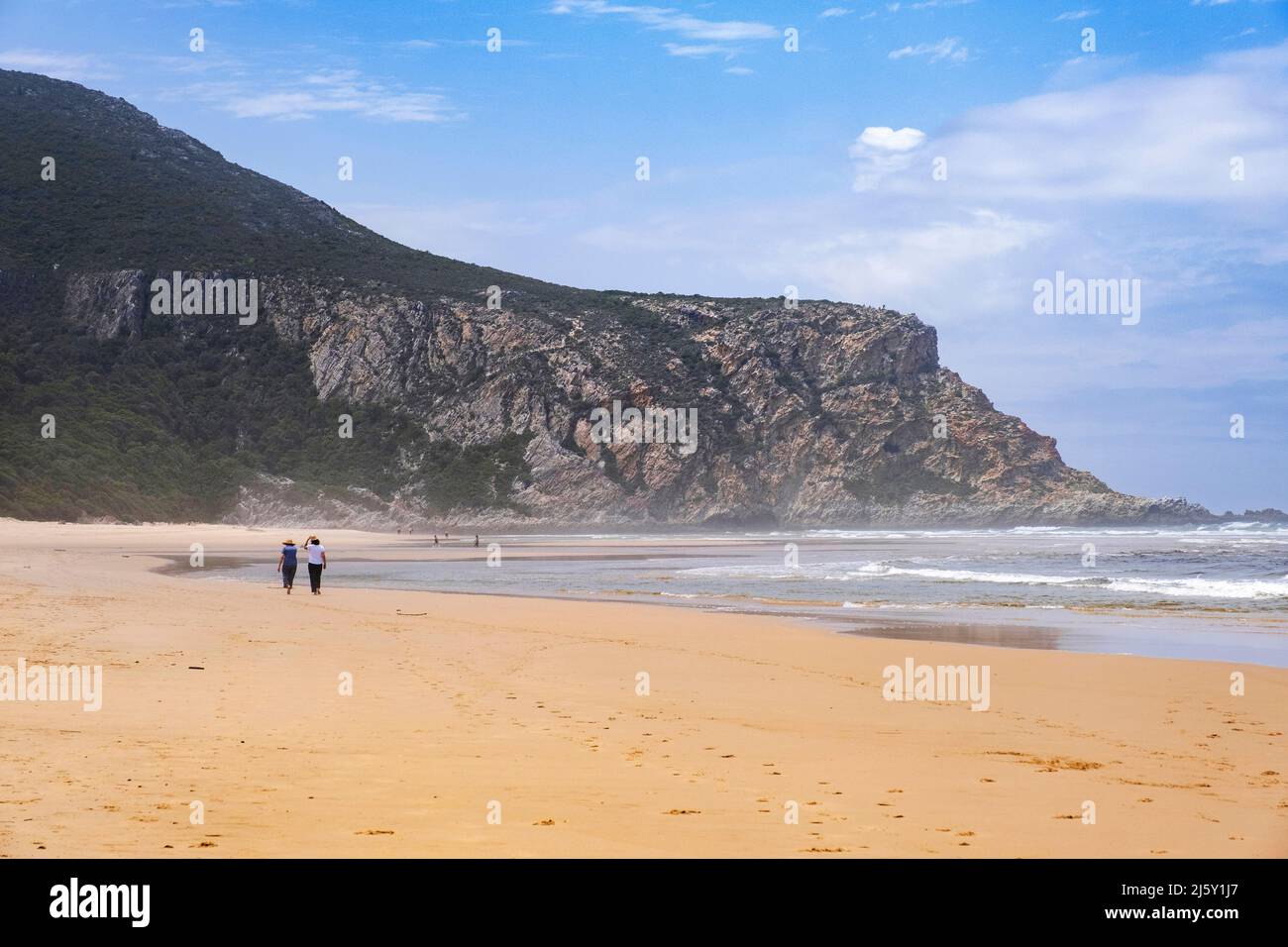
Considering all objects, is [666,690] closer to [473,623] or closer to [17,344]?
[473,623]

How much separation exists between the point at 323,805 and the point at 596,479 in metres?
106

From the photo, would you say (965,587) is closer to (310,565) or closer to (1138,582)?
(1138,582)

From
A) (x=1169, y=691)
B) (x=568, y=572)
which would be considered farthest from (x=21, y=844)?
(x=568, y=572)

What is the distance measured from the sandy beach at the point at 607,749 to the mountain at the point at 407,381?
70913mm

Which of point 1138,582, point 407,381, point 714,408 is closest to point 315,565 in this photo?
point 1138,582

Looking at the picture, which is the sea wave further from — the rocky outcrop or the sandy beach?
the rocky outcrop

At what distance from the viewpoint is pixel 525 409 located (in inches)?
4528

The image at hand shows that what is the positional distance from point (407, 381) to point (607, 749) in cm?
10871

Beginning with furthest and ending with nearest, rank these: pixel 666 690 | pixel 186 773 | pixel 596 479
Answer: pixel 596 479, pixel 666 690, pixel 186 773

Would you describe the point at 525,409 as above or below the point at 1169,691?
above

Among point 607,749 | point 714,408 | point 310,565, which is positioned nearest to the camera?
point 607,749

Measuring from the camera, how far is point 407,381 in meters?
115

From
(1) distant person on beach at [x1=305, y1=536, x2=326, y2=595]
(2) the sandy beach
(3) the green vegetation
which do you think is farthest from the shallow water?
(3) the green vegetation

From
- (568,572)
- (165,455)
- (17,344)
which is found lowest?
(568,572)
